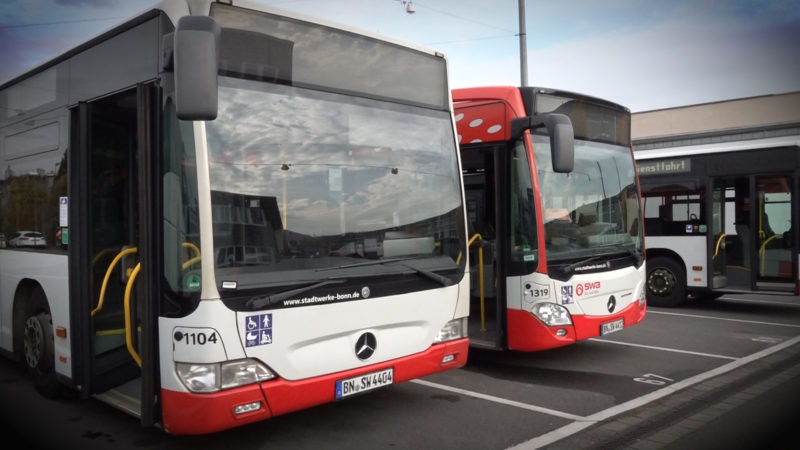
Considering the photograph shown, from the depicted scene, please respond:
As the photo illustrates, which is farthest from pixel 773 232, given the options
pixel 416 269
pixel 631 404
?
pixel 416 269

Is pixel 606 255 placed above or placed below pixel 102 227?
below

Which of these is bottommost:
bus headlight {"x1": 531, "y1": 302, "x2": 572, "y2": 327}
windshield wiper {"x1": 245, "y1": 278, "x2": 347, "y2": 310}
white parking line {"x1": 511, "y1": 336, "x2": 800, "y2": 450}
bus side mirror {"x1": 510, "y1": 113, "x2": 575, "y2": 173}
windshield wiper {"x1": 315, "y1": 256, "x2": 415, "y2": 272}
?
white parking line {"x1": 511, "y1": 336, "x2": 800, "y2": 450}

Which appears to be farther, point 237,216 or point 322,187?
point 322,187

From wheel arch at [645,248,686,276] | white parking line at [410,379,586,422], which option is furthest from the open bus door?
white parking line at [410,379,586,422]

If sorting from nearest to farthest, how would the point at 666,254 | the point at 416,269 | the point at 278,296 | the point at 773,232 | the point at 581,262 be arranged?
1. the point at 278,296
2. the point at 416,269
3. the point at 581,262
4. the point at 773,232
5. the point at 666,254

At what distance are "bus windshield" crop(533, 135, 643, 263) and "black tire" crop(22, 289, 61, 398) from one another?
186 inches

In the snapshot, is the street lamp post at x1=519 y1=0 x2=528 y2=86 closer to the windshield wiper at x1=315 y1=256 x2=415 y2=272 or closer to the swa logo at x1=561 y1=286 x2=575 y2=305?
the swa logo at x1=561 y1=286 x2=575 y2=305

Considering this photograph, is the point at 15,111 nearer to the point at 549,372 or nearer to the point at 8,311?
the point at 8,311

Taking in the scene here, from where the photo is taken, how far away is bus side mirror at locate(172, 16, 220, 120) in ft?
11.7

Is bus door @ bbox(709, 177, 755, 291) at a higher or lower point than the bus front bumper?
higher

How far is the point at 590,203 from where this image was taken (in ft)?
24.0

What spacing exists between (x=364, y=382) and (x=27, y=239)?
356cm

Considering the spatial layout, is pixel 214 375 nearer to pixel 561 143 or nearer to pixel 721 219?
pixel 561 143

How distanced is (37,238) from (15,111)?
1.27 m
